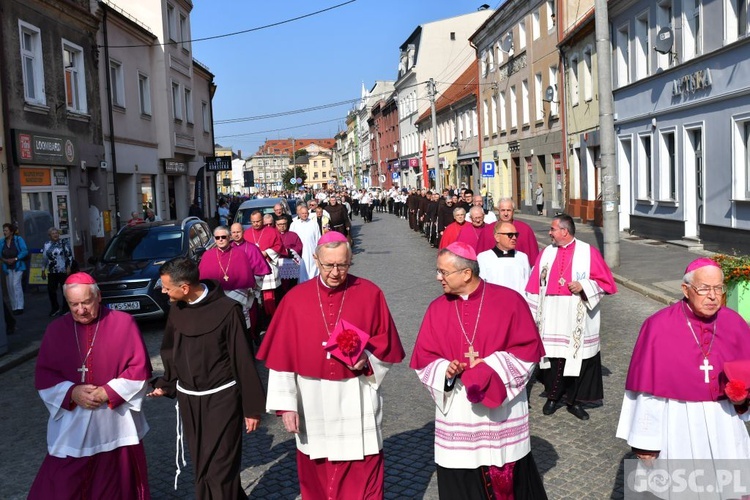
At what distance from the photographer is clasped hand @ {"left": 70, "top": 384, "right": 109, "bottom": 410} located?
183 inches

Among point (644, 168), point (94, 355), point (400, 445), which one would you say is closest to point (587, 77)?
point (644, 168)

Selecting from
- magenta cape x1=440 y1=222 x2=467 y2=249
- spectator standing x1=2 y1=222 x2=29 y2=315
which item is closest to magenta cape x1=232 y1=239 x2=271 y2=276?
magenta cape x1=440 y1=222 x2=467 y2=249

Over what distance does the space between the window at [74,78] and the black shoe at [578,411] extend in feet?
61.1

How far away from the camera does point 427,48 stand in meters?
65.6

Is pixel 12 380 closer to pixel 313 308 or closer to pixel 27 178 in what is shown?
pixel 313 308

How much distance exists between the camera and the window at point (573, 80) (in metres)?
29.6

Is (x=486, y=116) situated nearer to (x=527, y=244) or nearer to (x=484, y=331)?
(x=527, y=244)

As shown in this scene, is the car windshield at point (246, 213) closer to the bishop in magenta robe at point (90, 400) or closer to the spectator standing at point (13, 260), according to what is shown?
the spectator standing at point (13, 260)

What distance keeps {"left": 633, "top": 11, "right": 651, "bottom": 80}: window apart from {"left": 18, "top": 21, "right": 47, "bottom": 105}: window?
16168 mm

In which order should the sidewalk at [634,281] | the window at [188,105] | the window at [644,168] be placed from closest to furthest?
1. the sidewalk at [634,281]
2. the window at [644,168]
3. the window at [188,105]

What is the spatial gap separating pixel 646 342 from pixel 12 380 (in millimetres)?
8308

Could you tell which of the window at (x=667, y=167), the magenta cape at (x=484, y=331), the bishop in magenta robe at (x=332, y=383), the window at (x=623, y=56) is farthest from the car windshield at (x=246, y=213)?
the magenta cape at (x=484, y=331)

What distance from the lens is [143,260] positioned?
1345 cm

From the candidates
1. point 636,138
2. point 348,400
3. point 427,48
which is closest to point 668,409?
point 348,400
